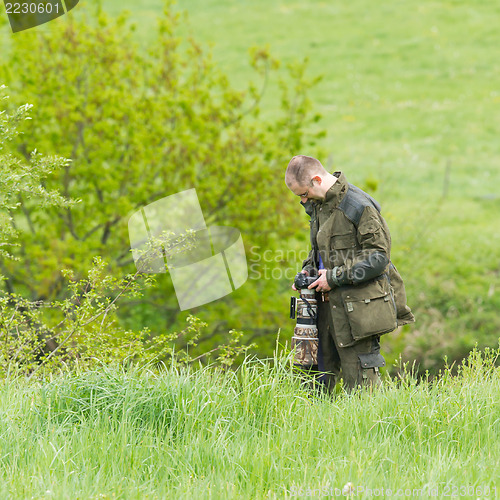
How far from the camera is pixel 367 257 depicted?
12.7ft

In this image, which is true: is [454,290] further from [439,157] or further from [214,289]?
[439,157]

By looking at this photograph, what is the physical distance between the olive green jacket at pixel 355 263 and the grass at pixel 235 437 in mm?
414

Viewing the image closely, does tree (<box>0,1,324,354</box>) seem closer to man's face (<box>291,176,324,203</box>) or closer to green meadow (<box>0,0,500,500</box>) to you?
green meadow (<box>0,0,500,500</box>)

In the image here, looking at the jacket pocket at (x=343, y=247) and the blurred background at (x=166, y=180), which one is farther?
the blurred background at (x=166, y=180)

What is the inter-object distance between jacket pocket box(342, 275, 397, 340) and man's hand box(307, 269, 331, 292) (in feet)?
0.37

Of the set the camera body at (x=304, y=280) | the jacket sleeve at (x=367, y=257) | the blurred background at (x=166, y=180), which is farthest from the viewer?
the blurred background at (x=166, y=180)

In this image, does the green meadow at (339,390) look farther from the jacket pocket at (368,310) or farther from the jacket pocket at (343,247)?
the jacket pocket at (343,247)

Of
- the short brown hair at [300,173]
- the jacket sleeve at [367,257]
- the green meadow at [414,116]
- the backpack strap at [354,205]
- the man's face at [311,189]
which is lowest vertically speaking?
the green meadow at [414,116]

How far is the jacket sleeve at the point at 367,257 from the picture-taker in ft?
12.5

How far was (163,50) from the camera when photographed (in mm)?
7750

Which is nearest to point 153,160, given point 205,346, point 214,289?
point 214,289

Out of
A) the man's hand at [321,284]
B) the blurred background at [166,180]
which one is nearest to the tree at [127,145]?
the blurred background at [166,180]

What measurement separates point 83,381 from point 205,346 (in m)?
4.14

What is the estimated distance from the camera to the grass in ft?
9.06
